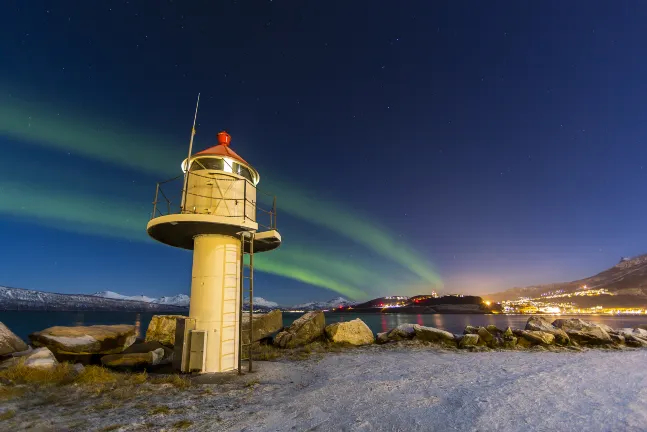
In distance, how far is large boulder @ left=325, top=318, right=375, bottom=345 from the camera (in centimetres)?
1902

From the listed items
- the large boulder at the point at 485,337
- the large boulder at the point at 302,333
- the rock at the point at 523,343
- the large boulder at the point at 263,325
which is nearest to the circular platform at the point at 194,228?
the large boulder at the point at 302,333

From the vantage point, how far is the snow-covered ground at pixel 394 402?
19.8ft

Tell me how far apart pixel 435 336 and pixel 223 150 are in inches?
608

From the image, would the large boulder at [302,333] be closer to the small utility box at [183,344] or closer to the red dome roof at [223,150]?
the small utility box at [183,344]

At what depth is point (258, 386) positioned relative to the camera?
988 centimetres

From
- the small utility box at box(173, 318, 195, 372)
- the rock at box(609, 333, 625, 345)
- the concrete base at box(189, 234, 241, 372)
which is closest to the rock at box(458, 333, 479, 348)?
the rock at box(609, 333, 625, 345)

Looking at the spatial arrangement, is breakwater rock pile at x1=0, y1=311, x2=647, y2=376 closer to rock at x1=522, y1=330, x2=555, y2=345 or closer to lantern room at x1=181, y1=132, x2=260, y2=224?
rock at x1=522, y1=330, x2=555, y2=345

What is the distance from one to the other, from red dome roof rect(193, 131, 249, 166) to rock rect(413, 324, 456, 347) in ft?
46.6

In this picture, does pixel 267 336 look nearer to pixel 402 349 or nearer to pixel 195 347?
pixel 402 349

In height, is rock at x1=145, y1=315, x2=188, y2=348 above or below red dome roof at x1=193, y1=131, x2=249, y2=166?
below

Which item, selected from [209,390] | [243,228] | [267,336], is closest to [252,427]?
[209,390]

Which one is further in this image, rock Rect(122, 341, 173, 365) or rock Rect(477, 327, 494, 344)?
rock Rect(477, 327, 494, 344)

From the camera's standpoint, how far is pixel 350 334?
760 inches

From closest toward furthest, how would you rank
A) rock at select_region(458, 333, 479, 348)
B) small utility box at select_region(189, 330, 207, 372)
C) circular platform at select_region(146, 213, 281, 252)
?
circular platform at select_region(146, 213, 281, 252) < small utility box at select_region(189, 330, 207, 372) < rock at select_region(458, 333, 479, 348)
